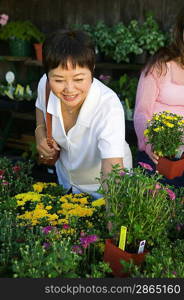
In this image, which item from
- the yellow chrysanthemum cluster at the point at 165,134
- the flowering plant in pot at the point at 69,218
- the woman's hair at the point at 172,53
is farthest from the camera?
the woman's hair at the point at 172,53

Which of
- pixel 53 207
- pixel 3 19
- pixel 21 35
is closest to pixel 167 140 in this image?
pixel 53 207

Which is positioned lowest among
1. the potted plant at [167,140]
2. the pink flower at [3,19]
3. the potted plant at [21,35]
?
the potted plant at [167,140]

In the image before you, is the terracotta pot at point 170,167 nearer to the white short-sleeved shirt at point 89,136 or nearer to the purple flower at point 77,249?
the white short-sleeved shirt at point 89,136

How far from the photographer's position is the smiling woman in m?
1.91

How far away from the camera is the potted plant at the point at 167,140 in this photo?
2420mm

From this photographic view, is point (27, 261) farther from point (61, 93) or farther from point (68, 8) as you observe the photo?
point (68, 8)

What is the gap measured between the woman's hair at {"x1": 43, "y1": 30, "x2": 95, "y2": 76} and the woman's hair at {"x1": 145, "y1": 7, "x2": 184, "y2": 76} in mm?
782

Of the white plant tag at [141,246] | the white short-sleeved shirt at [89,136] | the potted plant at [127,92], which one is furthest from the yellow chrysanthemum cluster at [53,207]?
the potted plant at [127,92]

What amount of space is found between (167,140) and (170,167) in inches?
6.1

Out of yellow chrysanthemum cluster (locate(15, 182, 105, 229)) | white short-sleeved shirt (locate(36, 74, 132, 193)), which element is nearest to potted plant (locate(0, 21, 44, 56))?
white short-sleeved shirt (locate(36, 74, 132, 193))

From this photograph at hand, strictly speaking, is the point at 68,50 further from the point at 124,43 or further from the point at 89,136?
the point at 124,43

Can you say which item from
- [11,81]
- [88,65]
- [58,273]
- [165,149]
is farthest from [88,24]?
[58,273]

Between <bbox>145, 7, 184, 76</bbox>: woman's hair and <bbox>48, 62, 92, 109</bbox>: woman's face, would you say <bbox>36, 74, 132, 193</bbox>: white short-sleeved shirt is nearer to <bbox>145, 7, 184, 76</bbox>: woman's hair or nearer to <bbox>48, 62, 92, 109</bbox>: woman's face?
<bbox>48, 62, 92, 109</bbox>: woman's face

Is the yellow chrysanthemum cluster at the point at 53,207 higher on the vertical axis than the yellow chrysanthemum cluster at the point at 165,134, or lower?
lower
